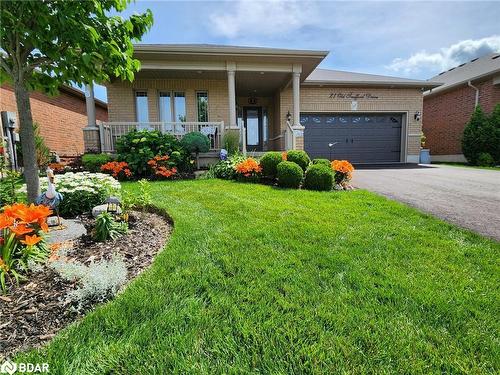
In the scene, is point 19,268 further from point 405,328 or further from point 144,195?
point 405,328

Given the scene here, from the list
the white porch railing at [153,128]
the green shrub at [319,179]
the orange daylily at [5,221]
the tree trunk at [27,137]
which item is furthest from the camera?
the white porch railing at [153,128]

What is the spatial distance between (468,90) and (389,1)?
422 inches

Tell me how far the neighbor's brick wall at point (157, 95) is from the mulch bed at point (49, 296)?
8546 mm

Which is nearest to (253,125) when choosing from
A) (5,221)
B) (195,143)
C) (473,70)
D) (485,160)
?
(195,143)

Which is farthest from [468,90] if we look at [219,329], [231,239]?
[219,329]

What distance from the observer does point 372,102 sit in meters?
12.2

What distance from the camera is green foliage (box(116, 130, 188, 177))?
23.7 ft

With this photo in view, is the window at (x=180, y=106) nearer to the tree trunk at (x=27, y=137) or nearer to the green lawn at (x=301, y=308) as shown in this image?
the tree trunk at (x=27, y=137)

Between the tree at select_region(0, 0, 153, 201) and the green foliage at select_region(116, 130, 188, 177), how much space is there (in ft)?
12.9

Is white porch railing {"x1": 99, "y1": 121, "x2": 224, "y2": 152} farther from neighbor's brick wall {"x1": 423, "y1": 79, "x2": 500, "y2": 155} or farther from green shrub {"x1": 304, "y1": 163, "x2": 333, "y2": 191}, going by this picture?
neighbor's brick wall {"x1": 423, "y1": 79, "x2": 500, "y2": 155}

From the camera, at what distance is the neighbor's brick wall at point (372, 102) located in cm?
1184

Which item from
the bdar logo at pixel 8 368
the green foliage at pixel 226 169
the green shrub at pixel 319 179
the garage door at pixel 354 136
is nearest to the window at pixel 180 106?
the green foliage at pixel 226 169

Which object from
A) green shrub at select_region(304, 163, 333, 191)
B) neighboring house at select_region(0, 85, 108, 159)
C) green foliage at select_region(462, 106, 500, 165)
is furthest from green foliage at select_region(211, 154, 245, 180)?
green foliage at select_region(462, 106, 500, 165)

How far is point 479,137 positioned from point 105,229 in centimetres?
1480
